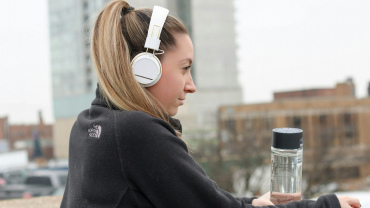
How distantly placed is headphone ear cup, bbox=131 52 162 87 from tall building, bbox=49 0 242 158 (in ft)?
155

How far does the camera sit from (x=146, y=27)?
3.43 ft

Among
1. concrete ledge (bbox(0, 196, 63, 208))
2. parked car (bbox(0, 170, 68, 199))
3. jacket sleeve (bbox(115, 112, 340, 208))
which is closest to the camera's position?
jacket sleeve (bbox(115, 112, 340, 208))

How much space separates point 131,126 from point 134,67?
16 cm

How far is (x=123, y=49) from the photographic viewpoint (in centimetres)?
101

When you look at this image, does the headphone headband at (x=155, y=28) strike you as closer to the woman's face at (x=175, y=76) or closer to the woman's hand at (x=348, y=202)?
the woman's face at (x=175, y=76)

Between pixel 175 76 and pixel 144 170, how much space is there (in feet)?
0.80

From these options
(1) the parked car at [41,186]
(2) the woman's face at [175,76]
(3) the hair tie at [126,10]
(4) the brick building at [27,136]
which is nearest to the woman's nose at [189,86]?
(2) the woman's face at [175,76]

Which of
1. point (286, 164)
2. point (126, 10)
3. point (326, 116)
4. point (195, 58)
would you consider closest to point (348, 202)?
point (286, 164)

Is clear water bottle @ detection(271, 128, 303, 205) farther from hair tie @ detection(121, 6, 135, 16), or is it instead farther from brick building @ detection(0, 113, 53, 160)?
brick building @ detection(0, 113, 53, 160)

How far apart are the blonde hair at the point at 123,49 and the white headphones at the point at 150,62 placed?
17mm

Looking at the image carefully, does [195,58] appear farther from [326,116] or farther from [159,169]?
[159,169]

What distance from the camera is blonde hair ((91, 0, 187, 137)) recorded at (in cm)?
97

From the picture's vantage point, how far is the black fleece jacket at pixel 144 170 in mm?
883

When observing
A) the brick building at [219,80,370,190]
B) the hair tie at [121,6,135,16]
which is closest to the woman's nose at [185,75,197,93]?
the hair tie at [121,6,135,16]
